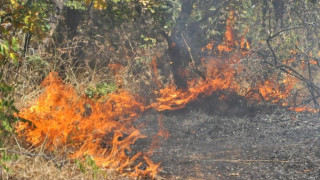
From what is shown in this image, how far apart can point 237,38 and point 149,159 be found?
23.5ft

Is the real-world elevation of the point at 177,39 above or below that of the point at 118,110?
above

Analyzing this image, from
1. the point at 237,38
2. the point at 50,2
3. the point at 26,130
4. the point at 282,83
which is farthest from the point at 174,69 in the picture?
the point at 26,130

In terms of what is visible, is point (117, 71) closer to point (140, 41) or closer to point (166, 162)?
point (140, 41)

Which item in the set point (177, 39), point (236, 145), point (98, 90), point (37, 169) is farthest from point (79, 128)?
point (177, 39)

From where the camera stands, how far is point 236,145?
7578mm

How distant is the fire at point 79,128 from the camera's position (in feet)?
19.2

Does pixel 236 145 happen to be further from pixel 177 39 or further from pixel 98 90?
pixel 177 39

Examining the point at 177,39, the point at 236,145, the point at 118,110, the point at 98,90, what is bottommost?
the point at 236,145

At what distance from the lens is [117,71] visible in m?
11.3

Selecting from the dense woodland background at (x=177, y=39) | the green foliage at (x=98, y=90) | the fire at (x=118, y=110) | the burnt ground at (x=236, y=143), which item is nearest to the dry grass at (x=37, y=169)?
the fire at (x=118, y=110)

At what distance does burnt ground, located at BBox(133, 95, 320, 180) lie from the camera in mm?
5918

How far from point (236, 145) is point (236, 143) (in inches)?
6.2

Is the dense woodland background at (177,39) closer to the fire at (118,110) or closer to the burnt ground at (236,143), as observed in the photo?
the fire at (118,110)

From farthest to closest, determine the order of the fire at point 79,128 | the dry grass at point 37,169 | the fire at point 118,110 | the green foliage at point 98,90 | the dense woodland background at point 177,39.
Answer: the dense woodland background at point 177,39 → the green foliage at point 98,90 → the fire at point 118,110 → the fire at point 79,128 → the dry grass at point 37,169
